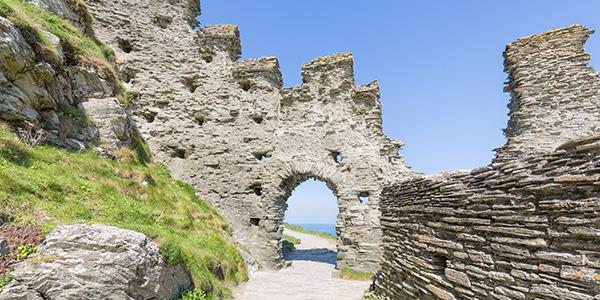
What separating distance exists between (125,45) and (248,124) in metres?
7.67

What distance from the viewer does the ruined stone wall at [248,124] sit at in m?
13.9

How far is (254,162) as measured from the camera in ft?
50.2

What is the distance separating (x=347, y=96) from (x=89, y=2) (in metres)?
13.7

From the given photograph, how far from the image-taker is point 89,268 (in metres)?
4.71

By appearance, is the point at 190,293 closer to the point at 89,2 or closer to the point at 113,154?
the point at 113,154

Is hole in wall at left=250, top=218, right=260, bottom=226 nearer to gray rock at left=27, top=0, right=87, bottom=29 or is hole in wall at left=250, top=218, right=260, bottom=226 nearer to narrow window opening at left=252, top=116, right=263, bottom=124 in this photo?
narrow window opening at left=252, top=116, right=263, bottom=124

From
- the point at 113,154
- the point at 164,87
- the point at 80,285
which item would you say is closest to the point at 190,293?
the point at 80,285

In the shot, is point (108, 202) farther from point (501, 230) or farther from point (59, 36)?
point (501, 230)

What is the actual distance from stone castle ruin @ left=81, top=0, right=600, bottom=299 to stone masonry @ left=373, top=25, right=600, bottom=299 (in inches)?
0.7

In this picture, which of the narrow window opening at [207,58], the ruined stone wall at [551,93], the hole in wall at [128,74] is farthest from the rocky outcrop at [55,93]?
the ruined stone wall at [551,93]

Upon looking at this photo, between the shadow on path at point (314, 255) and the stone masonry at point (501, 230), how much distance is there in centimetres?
811

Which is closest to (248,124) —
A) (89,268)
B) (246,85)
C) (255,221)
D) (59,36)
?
(246,85)

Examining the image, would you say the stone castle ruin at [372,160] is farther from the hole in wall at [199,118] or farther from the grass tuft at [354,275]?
the grass tuft at [354,275]

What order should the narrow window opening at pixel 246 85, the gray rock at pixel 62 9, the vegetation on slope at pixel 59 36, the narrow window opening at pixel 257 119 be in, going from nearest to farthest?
the vegetation on slope at pixel 59 36
the gray rock at pixel 62 9
the narrow window opening at pixel 257 119
the narrow window opening at pixel 246 85
